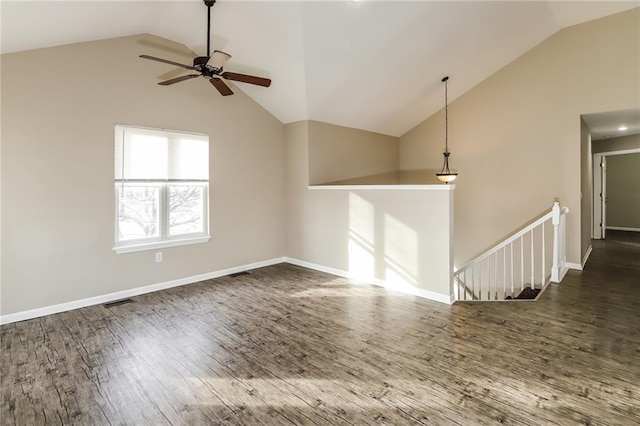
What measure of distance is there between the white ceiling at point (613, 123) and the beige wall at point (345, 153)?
3.37m

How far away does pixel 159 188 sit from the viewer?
4535 mm

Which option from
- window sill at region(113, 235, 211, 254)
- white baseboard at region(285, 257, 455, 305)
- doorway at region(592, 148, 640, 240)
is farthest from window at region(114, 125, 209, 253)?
doorway at region(592, 148, 640, 240)

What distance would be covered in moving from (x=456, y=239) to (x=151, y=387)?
583 centimetres

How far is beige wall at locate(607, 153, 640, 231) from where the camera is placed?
8562 mm

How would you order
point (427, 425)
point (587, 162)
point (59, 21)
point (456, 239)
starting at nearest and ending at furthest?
point (427, 425), point (59, 21), point (587, 162), point (456, 239)

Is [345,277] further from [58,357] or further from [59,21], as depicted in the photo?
[59,21]

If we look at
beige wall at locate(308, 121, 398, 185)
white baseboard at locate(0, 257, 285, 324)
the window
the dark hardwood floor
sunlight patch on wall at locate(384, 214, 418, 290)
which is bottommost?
the dark hardwood floor

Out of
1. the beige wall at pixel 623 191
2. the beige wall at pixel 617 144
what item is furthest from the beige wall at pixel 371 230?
the beige wall at pixel 623 191

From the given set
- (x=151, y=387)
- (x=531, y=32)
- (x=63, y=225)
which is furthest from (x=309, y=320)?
(x=531, y=32)

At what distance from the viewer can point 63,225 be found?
12.1 ft

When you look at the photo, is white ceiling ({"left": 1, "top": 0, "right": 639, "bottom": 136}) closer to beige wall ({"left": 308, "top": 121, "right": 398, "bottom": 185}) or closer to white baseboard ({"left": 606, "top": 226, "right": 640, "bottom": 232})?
beige wall ({"left": 308, "top": 121, "right": 398, "bottom": 185})

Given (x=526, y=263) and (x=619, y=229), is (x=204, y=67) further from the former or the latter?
(x=619, y=229)

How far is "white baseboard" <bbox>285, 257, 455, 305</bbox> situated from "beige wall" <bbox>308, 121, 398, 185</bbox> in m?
1.46

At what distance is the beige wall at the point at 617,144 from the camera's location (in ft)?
22.2
